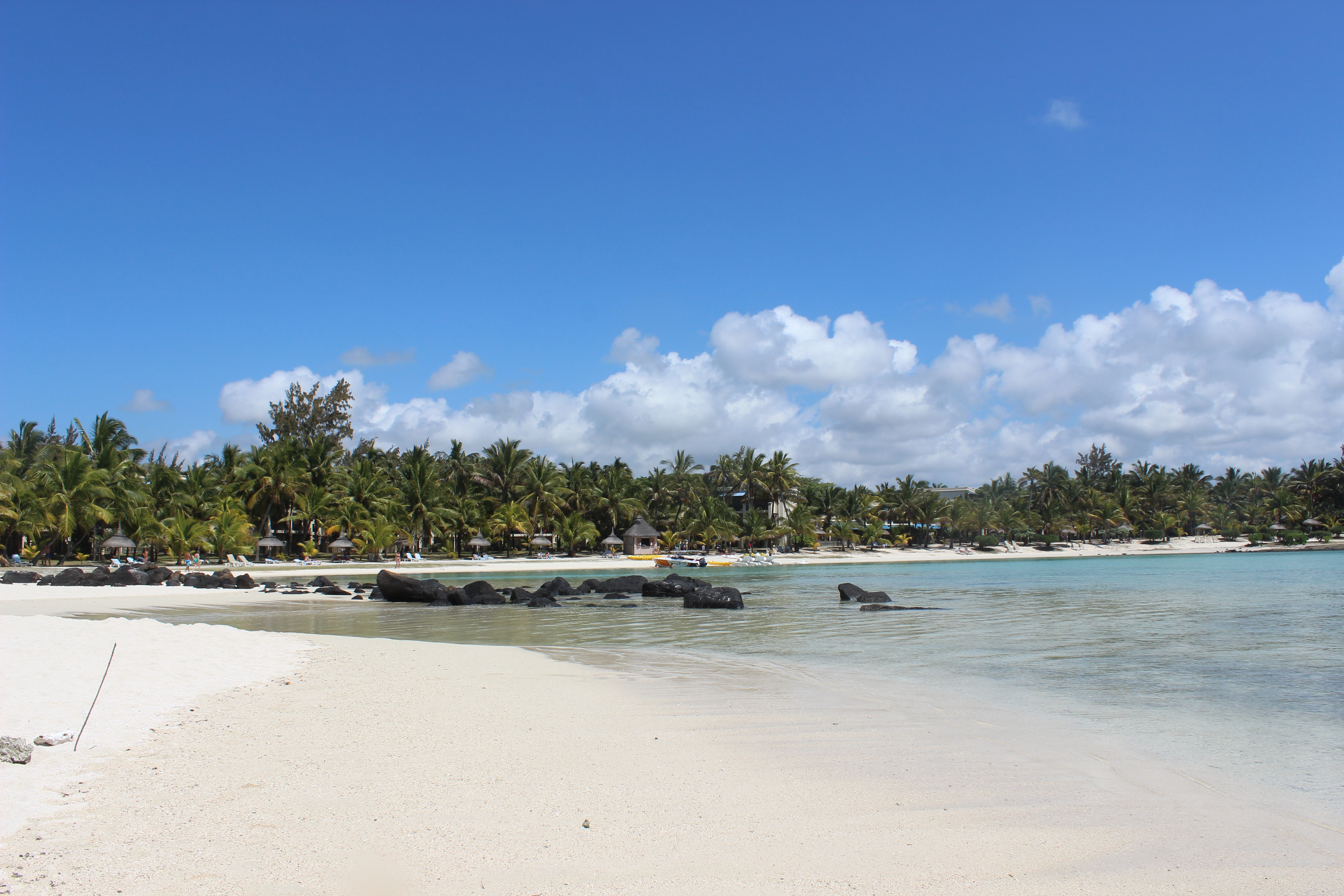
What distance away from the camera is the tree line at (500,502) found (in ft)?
144

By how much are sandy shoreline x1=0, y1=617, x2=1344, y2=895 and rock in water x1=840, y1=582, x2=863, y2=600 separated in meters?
18.5

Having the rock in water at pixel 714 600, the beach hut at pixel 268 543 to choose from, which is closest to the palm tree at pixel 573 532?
the beach hut at pixel 268 543

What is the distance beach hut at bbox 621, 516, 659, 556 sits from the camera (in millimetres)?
65312

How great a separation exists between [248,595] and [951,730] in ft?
92.2

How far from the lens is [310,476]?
2114 inches

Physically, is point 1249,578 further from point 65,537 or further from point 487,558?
point 65,537

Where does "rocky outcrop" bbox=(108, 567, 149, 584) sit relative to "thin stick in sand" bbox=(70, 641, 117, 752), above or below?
below

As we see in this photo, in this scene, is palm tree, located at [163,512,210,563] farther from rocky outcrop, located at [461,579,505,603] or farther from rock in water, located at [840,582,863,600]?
rock in water, located at [840,582,863,600]

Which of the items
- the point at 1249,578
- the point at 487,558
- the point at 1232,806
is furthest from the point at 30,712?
the point at 487,558

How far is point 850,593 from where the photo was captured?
27062mm

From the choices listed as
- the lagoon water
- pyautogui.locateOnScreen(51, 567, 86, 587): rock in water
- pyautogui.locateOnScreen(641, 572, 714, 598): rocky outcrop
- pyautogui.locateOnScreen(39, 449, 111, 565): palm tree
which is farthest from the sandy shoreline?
pyautogui.locateOnScreen(39, 449, 111, 565): palm tree

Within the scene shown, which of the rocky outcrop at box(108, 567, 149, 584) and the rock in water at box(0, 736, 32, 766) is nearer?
the rock in water at box(0, 736, 32, 766)

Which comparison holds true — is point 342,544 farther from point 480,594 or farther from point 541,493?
point 480,594

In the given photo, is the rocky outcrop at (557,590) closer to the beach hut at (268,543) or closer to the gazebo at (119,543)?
the gazebo at (119,543)
